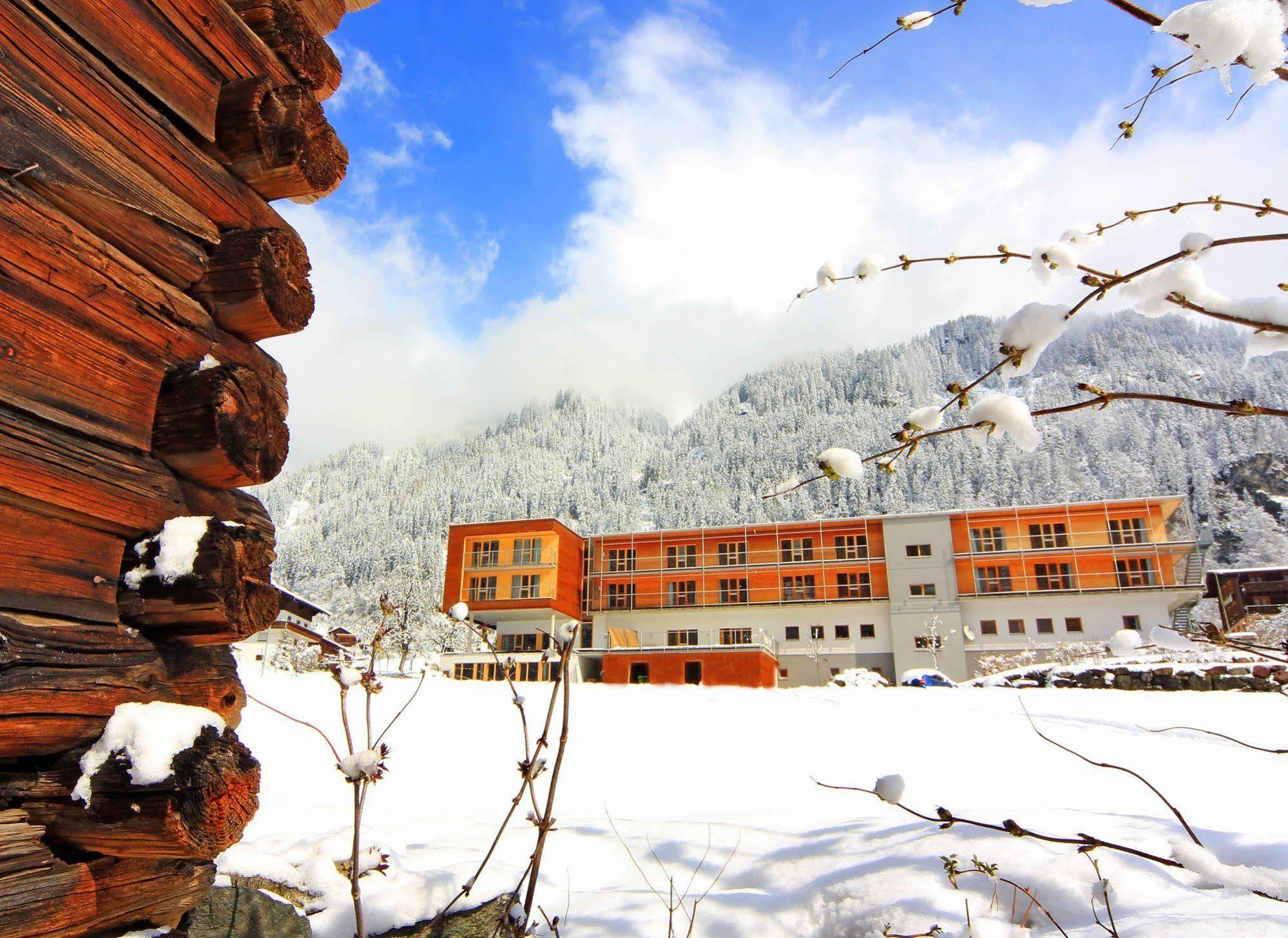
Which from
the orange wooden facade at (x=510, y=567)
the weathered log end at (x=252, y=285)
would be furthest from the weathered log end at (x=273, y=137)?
the orange wooden facade at (x=510, y=567)

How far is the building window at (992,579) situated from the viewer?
113 ft

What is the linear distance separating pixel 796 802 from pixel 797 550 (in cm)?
3045

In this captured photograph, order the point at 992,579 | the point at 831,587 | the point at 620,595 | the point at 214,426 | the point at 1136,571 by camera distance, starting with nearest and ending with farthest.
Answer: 1. the point at 214,426
2. the point at 1136,571
3. the point at 992,579
4. the point at 831,587
5. the point at 620,595

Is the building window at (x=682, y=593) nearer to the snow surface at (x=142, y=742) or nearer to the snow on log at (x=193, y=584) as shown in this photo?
→ the snow on log at (x=193, y=584)

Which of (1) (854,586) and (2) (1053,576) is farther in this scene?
(1) (854,586)

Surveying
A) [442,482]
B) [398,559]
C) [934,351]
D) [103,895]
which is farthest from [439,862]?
[934,351]

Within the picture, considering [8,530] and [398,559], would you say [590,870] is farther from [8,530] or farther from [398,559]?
[398,559]

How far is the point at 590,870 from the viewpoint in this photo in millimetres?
4496

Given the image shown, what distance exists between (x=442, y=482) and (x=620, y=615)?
12174cm

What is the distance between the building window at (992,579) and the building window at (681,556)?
13.3 m

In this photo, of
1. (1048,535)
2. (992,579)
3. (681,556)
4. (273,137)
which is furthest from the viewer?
(681,556)

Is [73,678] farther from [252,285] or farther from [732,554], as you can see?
[732,554]

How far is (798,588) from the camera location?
3716 cm

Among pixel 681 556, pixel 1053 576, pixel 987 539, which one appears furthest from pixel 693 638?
pixel 1053 576
